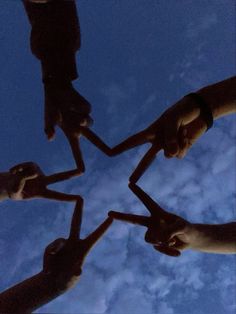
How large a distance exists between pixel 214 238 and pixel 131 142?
1.07 m

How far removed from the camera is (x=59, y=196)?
11.8 feet

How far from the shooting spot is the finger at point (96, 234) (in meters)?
3.25

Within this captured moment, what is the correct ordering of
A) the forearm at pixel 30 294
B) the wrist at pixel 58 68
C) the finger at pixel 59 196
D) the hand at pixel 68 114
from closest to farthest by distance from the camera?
the forearm at pixel 30 294 → the finger at pixel 59 196 → the hand at pixel 68 114 → the wrist at pixel 58 68

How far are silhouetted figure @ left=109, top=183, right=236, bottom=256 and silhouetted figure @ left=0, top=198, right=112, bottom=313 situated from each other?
37 centimetres

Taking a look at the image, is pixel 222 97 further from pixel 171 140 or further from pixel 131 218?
pixel 131 218

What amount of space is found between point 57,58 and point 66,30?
11.8 inches

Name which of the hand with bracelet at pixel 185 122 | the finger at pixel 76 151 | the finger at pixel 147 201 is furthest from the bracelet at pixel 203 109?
the finger at pixel 76 151

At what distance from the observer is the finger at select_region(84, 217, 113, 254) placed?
3.25 metres

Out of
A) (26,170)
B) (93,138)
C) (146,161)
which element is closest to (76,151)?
(93,138)

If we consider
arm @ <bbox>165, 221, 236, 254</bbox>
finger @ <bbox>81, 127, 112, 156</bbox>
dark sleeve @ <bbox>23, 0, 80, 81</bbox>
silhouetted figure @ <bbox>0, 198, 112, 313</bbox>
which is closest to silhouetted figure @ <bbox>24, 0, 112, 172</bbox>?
dark sleeve @ <bbox>23, 0, 80, 81</bbox>

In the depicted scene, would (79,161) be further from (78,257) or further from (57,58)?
(57,58)

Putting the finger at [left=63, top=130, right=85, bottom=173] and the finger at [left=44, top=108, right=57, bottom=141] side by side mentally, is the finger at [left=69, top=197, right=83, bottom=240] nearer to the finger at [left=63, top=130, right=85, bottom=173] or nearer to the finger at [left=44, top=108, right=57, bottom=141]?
the finger at [left=63, top=130, right=85, bottom=173]

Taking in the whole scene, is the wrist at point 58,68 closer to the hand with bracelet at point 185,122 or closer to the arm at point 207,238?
the hand with bracelet at point 185,122

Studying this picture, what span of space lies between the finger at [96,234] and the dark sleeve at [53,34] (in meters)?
1.53
